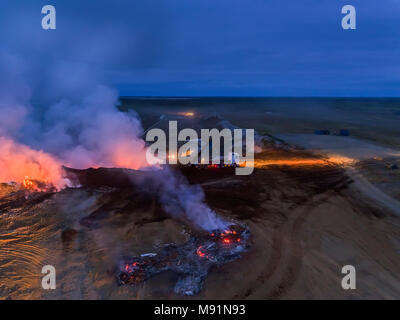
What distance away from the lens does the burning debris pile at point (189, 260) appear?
9531 mm

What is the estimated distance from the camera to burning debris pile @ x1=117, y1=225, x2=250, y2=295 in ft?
31.3

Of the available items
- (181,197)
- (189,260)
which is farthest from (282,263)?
(181,197)

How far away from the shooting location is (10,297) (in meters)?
8.74

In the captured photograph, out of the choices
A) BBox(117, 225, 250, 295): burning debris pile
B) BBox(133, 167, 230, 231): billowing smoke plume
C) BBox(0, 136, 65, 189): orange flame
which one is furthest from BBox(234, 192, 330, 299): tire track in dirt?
BBox(0, 136, 65, 189): orange flame

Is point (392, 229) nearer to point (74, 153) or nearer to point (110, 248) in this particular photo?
point (110, 248)

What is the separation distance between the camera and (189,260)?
1059 cm

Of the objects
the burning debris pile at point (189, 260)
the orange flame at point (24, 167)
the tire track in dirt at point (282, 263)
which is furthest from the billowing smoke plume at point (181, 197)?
the orange flame at point (24, 167)

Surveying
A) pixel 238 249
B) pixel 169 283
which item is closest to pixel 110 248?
pixel 169 283

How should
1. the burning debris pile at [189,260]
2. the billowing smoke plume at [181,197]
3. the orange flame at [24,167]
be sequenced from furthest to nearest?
the orange flame at [24,167] → the billowing smoke plume at [181,197] → the burning debris pile at [189,260]

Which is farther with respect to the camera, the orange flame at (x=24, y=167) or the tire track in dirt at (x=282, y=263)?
the orange flame at (x=24, y=167)

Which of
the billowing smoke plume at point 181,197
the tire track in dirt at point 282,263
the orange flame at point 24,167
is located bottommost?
the tire track in dirt at point 282,263

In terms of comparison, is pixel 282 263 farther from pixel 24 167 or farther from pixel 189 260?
pixel 24 167

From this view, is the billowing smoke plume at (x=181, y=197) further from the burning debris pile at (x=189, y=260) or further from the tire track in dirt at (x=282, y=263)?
the tire track in dirt at (x=282, y=263)

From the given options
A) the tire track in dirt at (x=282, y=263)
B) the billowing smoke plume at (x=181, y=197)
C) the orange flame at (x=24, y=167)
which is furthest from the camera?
the orange flame at (x=24, y=167)
